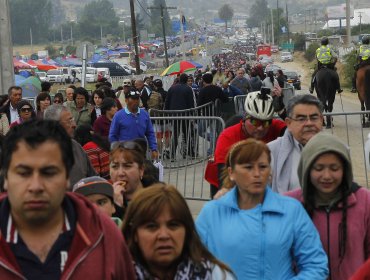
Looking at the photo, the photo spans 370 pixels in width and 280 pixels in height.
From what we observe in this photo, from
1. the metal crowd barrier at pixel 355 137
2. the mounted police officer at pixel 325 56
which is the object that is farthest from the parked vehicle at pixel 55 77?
the metal crowd barrier at pixel 355 137

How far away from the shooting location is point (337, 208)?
5.13 m

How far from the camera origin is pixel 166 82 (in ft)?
135

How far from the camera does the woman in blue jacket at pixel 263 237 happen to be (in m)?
4.75

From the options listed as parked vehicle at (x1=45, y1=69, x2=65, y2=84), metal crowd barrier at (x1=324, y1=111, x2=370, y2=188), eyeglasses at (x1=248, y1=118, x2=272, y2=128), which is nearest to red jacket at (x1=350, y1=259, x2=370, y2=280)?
eyeglasses at (x1=248, y1=118, x2=272, y2=128)

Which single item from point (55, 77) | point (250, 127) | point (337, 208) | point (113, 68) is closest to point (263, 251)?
point (337, 208)

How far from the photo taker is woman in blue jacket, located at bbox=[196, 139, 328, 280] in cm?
475

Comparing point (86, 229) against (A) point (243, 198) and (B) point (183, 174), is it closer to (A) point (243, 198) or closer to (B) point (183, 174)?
(A) point (243, 198)

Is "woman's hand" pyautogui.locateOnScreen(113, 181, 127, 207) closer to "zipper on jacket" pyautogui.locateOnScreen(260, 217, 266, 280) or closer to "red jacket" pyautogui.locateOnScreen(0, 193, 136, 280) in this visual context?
"zipper on jacket" pyautogui.locateOnScreen(260, 217, 266, 280)

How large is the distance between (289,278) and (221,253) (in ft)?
1.20

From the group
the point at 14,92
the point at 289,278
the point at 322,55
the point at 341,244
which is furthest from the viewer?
the point at 322,55

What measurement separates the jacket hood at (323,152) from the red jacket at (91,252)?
1679mm

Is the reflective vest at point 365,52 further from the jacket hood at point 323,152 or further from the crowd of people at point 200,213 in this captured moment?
the jacket hood at point 323,152

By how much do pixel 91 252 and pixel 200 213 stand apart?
1.46 meters

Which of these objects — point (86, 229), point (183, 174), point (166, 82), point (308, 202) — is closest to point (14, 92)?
point (183, 174)
